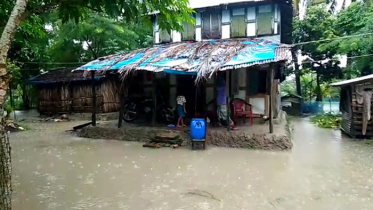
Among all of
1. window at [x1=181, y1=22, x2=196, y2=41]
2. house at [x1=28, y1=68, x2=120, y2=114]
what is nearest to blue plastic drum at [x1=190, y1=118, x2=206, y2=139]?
window at [x1=181, y1=22, x2=196, y2=41]

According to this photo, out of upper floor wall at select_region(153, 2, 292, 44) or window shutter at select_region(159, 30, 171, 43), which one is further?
window shutter at select_region(159, 30, 171, 43)

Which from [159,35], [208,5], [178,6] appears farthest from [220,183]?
[159,35]

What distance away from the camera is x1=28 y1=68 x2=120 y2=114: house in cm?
1722

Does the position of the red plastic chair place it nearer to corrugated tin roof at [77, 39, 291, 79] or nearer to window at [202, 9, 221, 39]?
corrugated tin roof at [77, 39, 291, 79]

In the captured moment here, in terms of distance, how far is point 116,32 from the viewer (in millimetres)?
17812

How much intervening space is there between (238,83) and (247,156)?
4155mm

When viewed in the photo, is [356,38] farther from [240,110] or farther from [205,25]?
[240,110]

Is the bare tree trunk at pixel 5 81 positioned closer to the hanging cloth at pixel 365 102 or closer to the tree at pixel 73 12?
the tree at pixel 73 12

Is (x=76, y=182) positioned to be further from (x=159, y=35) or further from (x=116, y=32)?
(x=116, y=32)

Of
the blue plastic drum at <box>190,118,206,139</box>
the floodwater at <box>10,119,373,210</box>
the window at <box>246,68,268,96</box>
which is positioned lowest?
the floodwater at <box>10,119,373,210</box>

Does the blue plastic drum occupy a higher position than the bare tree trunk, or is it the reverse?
the bare tree trunk

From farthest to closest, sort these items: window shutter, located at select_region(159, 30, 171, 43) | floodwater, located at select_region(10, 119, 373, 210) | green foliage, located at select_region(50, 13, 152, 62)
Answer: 1. green foliage, located at select_region(50, 13, 152, 62)
2. window shutter, located at select_region(159, 30, 171, 43)
3. floodwater, located at select_region(10, 119, 373, 210)

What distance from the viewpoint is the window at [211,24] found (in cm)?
1278

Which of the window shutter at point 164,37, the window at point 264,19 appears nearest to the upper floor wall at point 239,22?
the window at point 264,19
